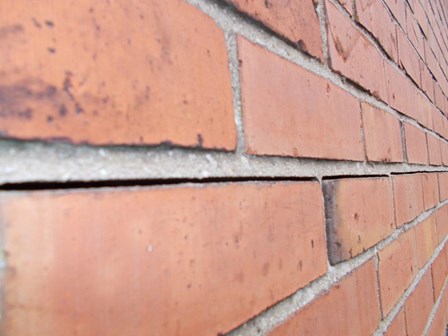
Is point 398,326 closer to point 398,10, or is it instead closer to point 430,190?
point 430,190

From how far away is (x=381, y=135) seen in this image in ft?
2.42

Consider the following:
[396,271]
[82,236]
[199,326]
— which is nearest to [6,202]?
[82,236]

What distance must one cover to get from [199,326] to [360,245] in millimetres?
344

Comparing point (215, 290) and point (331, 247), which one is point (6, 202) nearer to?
point (215, 290)

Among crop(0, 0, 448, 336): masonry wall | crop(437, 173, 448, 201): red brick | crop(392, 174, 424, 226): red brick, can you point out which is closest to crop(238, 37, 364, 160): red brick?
crop(0, 0, 448, 336): masonry wall

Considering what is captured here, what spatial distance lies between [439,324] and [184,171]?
3.54 ft

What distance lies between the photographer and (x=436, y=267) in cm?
112

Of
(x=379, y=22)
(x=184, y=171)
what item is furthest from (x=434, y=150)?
(x=184, y=171)

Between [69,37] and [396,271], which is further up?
[69,37]

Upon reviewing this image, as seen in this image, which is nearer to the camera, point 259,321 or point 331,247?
point 259,321

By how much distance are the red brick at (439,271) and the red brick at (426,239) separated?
0.05 meters

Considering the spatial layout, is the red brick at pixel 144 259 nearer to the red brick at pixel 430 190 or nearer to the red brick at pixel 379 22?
the red brick at pixel 379 22

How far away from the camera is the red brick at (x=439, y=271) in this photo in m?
1.08

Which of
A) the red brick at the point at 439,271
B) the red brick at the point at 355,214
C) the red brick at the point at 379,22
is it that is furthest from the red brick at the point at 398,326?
the red brick at the point at 379,22
